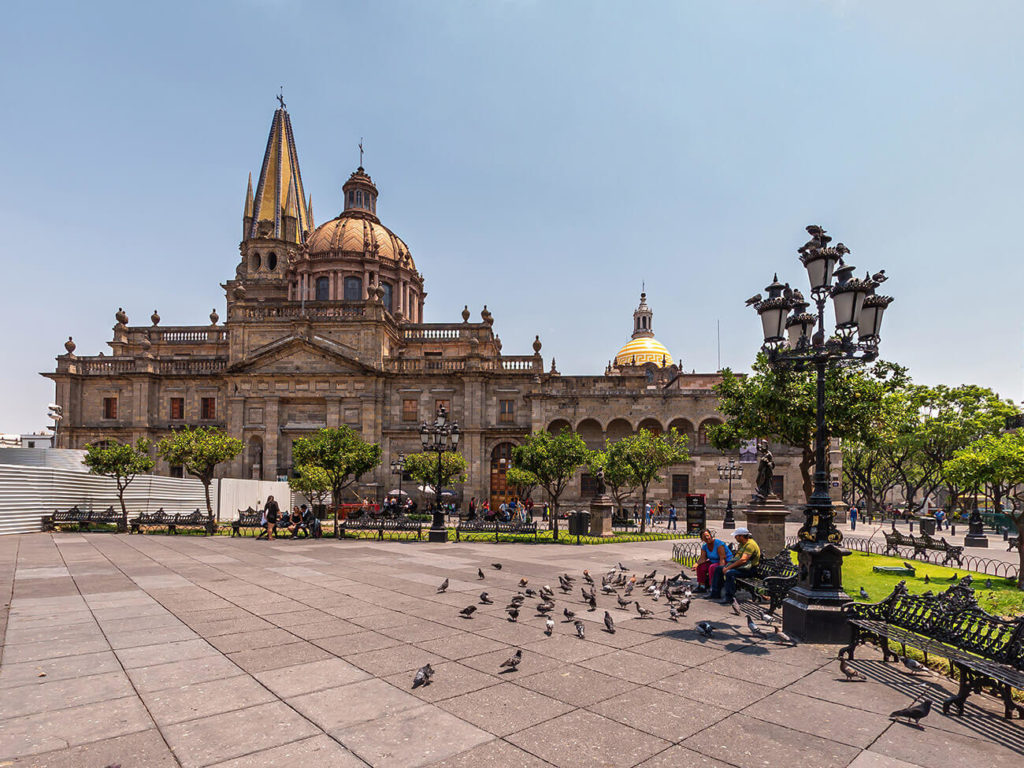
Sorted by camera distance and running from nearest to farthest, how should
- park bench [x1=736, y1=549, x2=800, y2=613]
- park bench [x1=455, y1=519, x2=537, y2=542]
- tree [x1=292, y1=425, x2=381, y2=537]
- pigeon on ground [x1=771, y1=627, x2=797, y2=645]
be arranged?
pigeon on ground [x1=771, y1=627, x2=797, y2=645] < park bench [x1=736, y1=549, x2=800, y2=613] < park bench [x1=455, y1=519, x2=537, y2=542] < tree [x1=292, y1=425, x2=381, y2=537]

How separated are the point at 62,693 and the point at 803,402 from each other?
15587 millimetres

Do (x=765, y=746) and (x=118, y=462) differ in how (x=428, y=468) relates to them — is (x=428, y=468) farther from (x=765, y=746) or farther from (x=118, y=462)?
(x=765, y=746)

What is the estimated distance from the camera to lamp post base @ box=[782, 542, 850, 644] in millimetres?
7773

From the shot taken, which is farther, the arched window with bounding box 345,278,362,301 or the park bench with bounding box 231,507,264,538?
the arched window with bounding box 345,278,362,301

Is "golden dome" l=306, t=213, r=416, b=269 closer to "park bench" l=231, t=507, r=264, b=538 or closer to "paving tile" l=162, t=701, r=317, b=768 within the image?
"park bench" l=231, t=507, r=264, b=538

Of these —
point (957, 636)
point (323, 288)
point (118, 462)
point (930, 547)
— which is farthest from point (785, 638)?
point (323, 288)

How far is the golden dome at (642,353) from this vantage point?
7262cm

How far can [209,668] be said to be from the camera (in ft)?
21.4

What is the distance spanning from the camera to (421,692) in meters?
5.85

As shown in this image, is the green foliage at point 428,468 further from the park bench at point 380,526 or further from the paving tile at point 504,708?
the paving tile at point 504,708

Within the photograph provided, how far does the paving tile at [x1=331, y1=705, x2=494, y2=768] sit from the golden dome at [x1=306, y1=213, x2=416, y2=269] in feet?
154

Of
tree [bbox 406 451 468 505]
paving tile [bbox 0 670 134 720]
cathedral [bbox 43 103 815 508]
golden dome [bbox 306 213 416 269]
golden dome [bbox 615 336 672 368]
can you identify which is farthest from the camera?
golden dome [bbox 615 336 672 368]

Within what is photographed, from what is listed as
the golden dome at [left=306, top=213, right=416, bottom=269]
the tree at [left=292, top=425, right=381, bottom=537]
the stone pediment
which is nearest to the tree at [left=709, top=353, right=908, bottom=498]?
the tree at [left=292, top=425, right=381, bottom=537]

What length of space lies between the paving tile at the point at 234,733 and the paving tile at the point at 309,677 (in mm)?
457
